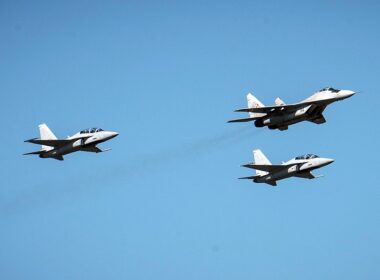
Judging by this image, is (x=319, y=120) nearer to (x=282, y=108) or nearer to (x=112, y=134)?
(x=282, y=108)

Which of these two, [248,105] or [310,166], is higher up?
[248,105]

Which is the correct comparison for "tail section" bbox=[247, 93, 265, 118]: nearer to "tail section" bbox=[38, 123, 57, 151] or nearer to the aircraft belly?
the aircraft belly

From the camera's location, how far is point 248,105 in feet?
392

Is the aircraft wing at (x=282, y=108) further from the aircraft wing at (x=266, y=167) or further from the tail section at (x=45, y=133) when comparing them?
the tail section at (x=45, y=133)

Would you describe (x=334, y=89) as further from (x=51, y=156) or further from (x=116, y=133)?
(x=51, y=156)

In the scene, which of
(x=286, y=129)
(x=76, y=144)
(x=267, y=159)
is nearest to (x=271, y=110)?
(x=286, y=129)

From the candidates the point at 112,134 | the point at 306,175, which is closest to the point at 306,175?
the point at 306,175

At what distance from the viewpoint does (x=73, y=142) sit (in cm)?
11288

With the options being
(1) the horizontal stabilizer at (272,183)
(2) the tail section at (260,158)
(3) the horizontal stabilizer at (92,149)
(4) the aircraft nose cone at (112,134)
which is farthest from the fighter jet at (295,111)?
(3) the horizontal stabilizer at (92,149)

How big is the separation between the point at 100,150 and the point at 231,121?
14.7m

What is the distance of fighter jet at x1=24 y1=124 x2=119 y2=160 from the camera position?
112225 mm

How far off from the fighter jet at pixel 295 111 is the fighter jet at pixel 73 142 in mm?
14106

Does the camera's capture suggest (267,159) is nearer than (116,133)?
No

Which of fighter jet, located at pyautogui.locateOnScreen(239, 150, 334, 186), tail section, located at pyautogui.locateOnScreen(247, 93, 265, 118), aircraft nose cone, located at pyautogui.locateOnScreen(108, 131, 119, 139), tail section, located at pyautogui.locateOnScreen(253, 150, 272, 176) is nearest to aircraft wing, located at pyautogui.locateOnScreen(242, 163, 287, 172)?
fighter jet, located at pyautogui.locateOnScreen(239, 150, 334, 186)
